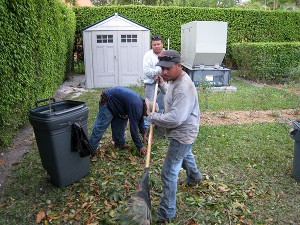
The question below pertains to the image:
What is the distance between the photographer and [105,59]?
458 inches

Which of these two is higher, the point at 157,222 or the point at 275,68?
the point at 275,68

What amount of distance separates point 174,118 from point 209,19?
14.3 meters

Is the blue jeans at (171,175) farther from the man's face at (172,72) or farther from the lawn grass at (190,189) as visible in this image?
the man's face at (172,72)

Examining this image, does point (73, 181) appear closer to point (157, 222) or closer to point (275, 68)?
point (157, 222)

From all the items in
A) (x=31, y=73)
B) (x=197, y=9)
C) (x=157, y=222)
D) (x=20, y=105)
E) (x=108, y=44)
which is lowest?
(x=157, y=222)

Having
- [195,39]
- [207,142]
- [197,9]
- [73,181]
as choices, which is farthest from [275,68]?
[73,181]

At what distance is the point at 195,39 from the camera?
10.9 metres

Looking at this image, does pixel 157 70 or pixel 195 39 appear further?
pixel 195 39

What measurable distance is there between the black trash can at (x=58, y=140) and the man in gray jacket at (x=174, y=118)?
1178 millimetres

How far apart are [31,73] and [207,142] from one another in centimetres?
396

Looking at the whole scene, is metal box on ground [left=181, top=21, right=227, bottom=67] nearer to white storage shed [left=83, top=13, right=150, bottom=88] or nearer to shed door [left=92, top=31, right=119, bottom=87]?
white storage shed [left=83, top=13, right=150, bottom=88]

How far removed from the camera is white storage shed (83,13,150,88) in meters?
11.3

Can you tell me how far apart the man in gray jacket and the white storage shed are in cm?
878

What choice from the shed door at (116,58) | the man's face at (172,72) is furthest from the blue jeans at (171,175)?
the shed door at (116,58)
